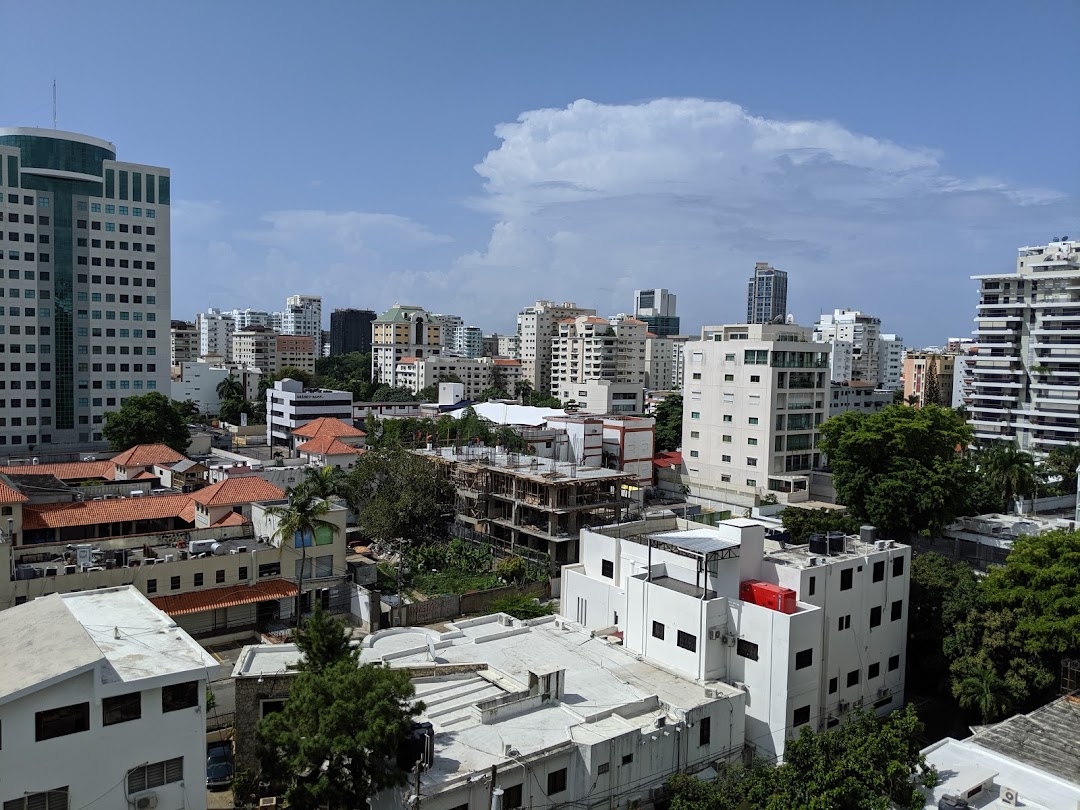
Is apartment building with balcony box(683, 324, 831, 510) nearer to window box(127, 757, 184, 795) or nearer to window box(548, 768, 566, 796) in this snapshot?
window box(548, 768, 566, 796)

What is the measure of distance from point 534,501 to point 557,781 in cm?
2476

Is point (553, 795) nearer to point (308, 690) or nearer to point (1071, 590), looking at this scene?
point (308, 690)

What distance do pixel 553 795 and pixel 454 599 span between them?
17.1 m

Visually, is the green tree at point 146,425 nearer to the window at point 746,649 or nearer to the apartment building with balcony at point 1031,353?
the window at point 746,649

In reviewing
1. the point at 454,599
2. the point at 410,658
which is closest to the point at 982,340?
the point at 454,599

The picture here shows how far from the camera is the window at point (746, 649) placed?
78.6 feet

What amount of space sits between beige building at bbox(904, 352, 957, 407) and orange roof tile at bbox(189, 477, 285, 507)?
365ft

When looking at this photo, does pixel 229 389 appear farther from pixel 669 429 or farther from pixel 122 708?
pixel 122 708

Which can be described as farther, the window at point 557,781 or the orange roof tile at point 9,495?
the orange roof tile at point 9,495

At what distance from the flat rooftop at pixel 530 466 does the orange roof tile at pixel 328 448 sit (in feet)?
25.5

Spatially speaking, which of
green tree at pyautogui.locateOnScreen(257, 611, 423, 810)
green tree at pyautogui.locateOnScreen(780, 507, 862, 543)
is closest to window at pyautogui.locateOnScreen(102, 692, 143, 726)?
green tree at pyautogui.locateOnScreen(257, 611, 423, 810)

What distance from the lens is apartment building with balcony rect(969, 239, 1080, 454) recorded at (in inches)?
2943

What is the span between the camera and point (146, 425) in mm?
61969

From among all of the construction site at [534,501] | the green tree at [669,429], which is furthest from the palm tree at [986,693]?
the green tree at [669,429]
